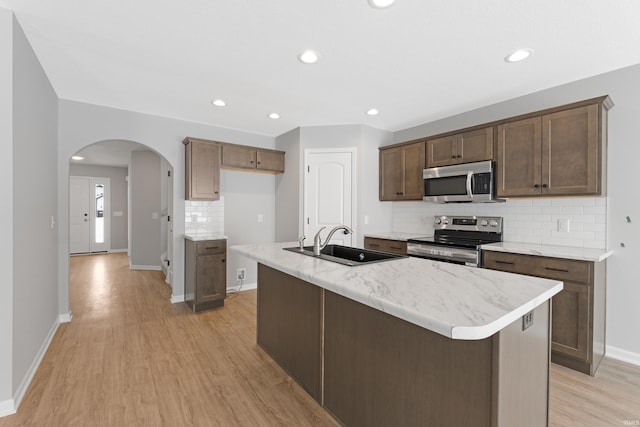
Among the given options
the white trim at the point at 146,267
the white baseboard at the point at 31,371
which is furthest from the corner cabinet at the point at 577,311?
the white trim at the point at 146,267

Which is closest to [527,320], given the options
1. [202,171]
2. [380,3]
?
[380,3]

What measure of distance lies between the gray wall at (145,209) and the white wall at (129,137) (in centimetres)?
270

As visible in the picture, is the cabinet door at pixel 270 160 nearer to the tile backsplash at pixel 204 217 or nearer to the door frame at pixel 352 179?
the door frame at pixel 352 179

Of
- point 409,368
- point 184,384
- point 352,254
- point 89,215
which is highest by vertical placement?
point 89,215

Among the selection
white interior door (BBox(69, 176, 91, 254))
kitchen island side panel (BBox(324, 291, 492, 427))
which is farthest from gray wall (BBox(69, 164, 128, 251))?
kitchen island side panel (BBox(324, 291, 492, 427))

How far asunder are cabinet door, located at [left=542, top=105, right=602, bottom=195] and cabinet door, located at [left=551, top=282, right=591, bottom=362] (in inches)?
32.8

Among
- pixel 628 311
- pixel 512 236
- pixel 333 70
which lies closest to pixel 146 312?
pixel 333 70

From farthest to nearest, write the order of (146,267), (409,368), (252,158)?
(146,267), (252,158), (409,368)

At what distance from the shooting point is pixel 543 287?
4.36 feet

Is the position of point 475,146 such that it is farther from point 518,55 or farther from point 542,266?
point 542,266

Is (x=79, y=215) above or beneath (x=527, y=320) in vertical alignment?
→ above

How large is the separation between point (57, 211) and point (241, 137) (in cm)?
238

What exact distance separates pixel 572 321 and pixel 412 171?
2.25 meters

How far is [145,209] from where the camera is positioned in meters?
6.39
